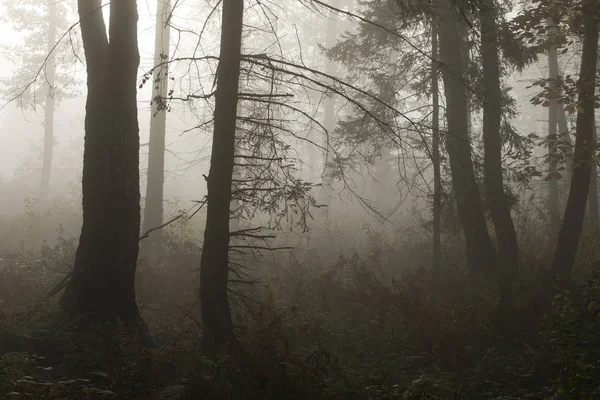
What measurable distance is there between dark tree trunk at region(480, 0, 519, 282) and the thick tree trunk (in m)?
1.28

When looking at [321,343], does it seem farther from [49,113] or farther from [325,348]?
[49,113]

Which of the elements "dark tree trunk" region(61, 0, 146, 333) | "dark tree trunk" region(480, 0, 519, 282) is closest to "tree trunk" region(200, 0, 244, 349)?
"dark tree trunk" region(61, 0, 146, 333)

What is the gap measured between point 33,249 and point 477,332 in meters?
11.8

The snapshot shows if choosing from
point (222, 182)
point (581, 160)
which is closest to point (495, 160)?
point (581, 160)

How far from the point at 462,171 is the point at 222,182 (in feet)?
25.9

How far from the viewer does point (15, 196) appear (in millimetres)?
26938

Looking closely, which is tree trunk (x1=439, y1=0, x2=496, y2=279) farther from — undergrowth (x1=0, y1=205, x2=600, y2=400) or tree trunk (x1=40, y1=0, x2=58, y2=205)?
tree trunk (x1=40, y1=0, x2=58, y2=205)

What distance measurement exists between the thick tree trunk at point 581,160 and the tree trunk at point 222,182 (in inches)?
249

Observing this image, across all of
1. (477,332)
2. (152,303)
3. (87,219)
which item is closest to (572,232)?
(477,332)

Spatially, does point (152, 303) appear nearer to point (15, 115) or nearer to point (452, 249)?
point (452, 249)

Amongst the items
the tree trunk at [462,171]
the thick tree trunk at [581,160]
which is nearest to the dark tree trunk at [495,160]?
the tree trunk at [462,171]

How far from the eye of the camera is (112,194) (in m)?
7.33

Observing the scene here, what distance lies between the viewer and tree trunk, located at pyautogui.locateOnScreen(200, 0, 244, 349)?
6.66m

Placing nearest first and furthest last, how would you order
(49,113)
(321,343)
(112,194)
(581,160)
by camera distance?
1. (112,194)
2. (321,343)
3. (581,160)
4. (49,113)
